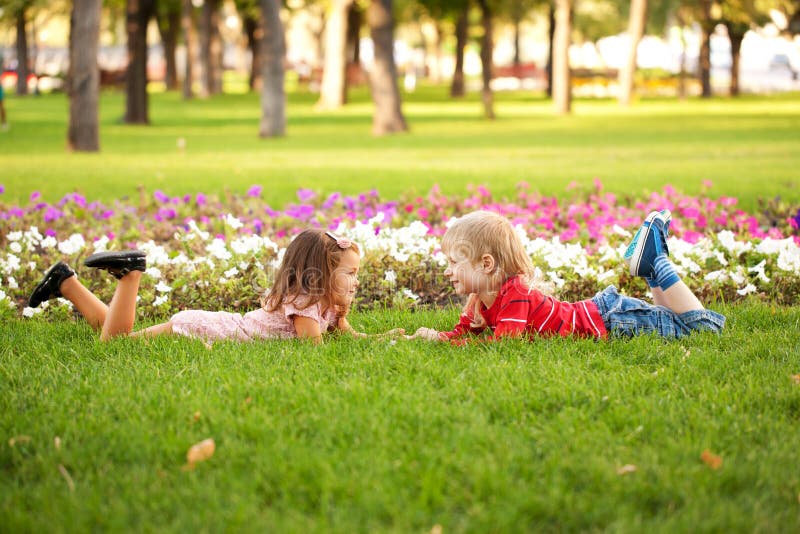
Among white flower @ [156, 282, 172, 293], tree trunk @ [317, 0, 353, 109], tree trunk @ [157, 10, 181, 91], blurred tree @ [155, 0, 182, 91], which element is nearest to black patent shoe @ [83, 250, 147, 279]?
white flower @ [156, 282, 172, 293]

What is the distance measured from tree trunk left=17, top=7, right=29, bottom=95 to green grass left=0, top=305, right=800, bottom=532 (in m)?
40.7

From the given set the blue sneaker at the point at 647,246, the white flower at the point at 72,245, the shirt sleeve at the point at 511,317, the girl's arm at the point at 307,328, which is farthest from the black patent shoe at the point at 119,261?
the blue sneaker at the point at 647,246

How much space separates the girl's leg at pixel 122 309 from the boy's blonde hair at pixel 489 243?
1646mm

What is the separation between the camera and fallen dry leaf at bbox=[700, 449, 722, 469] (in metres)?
3.10

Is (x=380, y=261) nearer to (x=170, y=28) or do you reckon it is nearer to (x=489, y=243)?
(x=489, y=243)

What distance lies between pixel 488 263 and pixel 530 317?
401mm

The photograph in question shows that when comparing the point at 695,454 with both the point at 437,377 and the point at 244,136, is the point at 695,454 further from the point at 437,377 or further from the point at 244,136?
the point at 244,136

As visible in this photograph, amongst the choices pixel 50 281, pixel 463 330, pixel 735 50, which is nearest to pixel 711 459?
pixel 463 330

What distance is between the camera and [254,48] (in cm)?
4941

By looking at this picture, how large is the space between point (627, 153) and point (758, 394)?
12.5 meters

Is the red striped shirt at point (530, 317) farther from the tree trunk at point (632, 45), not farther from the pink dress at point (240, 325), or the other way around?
the tree trunk at point (632, 45)

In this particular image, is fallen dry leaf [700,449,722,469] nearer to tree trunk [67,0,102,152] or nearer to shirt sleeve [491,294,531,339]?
shirt sleeve [491,294,531,339]

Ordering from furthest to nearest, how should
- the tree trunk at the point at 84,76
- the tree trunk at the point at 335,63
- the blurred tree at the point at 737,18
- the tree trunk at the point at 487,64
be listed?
the blurred tree at the point at 737,18
the tree trunk at the point at 335,63
the tree trunk at the point at 487,64
the tree trunk at the point at 84,76

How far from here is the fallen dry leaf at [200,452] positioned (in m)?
3.16
